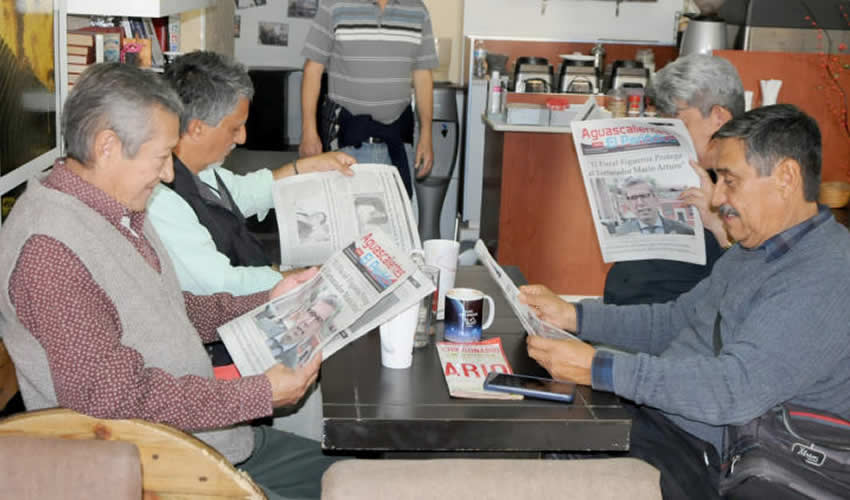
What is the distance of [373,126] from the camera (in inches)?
156

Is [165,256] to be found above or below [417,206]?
above

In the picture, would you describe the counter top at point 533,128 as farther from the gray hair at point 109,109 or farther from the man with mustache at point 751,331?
the gray hair at point 109,109

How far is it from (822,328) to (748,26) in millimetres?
4297

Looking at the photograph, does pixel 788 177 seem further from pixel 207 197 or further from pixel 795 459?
pixel 207 197

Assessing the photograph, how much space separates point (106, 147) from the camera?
154cm

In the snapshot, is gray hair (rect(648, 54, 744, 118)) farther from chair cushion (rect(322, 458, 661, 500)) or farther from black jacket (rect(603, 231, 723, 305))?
chair cushion (rect(322, 458, 661, 500))

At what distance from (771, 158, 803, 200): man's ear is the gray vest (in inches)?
44.3

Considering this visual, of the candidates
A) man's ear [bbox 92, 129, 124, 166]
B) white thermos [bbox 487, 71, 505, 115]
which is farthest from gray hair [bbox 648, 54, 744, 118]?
white thermos [bbox 487, 71, 505, 115]

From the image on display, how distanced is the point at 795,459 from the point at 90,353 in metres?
1.15

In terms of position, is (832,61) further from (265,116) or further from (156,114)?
(156,114)

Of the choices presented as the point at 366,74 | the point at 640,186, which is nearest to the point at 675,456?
the point at 640,186

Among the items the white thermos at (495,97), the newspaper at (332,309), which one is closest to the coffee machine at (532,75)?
the white thermos at (495,97)

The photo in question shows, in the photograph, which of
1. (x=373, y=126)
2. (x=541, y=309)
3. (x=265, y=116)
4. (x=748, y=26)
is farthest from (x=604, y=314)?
(x=265, y=116)

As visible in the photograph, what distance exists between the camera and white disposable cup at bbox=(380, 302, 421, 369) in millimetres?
1694
